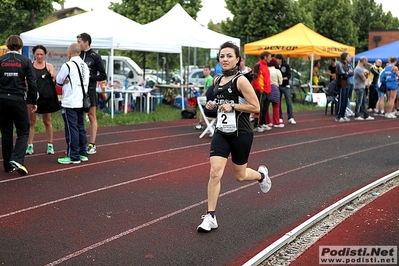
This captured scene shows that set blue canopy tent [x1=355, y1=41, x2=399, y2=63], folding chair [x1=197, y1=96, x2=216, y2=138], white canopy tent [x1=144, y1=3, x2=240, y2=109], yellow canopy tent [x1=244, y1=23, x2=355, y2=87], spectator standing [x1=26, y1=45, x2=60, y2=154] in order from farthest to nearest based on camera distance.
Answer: blue canopy tent [x1=355, y1=41, x2=399, y2=63], yellow canopy tent [x1=244, y1=23, x2=355, y2=87], white canopy tent [x1=144, y1=3, x2=240, y2=109], folding chair [x1=197, y1=96, x2=216, y2=138], spectator standing [x1=26, y1=45, x2=60, y2=154]

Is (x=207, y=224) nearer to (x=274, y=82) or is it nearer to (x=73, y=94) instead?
(x=73, y=94)

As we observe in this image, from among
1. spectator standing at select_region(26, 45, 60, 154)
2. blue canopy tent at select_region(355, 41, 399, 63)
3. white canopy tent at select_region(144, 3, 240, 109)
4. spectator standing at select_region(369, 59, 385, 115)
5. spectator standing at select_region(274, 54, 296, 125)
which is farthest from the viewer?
blue canopy tent at select_region(355, 41, 399, 63)

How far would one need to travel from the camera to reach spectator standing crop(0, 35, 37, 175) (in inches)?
365

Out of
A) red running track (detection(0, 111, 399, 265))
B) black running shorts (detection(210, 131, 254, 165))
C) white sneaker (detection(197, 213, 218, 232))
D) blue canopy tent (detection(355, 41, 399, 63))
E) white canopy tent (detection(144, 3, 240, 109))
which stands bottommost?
red running track (detection(0, 111, 399, 265))

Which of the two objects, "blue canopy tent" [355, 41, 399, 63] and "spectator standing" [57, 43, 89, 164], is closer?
"spectator standing" [57, 43, 89, 164]

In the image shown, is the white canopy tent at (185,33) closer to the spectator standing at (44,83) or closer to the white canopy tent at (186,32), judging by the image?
the white canopy tent at (186,32)

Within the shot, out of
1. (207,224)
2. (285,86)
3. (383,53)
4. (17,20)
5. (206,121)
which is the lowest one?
(207,224)

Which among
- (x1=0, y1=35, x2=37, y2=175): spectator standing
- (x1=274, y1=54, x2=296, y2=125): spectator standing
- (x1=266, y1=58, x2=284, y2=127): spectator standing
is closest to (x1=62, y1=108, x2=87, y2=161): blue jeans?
(x1=0, y1=35, x2=37, y2=175): spectator standing

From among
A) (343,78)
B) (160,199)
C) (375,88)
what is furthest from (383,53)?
(160,199)

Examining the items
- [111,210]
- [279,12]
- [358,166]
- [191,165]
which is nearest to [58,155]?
[191,165]

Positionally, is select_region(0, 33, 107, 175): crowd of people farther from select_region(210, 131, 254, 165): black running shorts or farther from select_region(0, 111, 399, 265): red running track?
select_region(210, 131, 254, 165): black running shorts

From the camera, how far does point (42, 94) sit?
35.6 ft

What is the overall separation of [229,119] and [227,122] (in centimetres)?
4

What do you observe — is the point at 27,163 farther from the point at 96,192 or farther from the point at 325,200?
the point at 325,200
